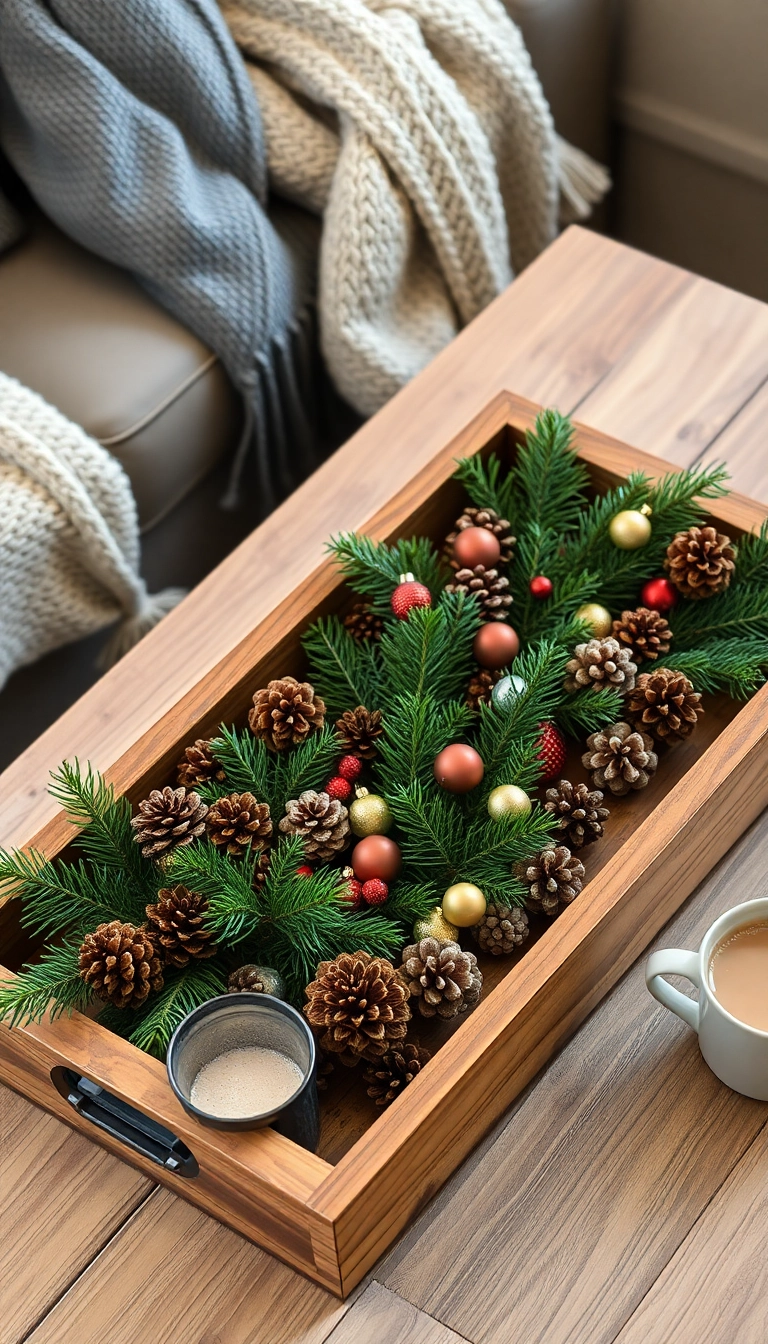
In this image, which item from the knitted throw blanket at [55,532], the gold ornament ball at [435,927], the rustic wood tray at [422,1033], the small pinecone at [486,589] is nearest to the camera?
the rustic wood tray at [422,1033]

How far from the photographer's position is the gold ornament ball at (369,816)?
0.73 meters

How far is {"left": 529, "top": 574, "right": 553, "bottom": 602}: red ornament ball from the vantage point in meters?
0.81

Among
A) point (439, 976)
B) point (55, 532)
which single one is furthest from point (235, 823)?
point (55, 532)

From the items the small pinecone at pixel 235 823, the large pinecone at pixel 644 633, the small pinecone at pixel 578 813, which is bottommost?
the small pinecone at pixel 235 823

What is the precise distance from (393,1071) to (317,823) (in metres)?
0.14

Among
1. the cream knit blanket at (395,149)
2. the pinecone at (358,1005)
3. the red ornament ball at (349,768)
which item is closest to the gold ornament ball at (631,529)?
the red ornament ball at (349,768)

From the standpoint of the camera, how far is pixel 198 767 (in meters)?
0.74

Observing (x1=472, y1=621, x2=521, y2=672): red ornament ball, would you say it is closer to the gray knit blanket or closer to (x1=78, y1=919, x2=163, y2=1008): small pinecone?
(x1=78, y1=919, x2=163, y2=1008): small pinecone

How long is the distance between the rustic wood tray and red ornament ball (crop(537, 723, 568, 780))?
0.13ft

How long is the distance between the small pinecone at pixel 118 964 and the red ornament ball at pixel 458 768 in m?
0.19

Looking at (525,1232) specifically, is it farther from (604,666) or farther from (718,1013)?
(604,666)

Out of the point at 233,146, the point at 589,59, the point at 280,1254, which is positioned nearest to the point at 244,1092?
the point at 280,1254

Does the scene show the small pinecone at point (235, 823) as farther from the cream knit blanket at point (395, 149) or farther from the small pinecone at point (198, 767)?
the cream knit blanket at point (395, 149)

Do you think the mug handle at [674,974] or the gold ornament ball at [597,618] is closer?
the mug handle at [674,974]
